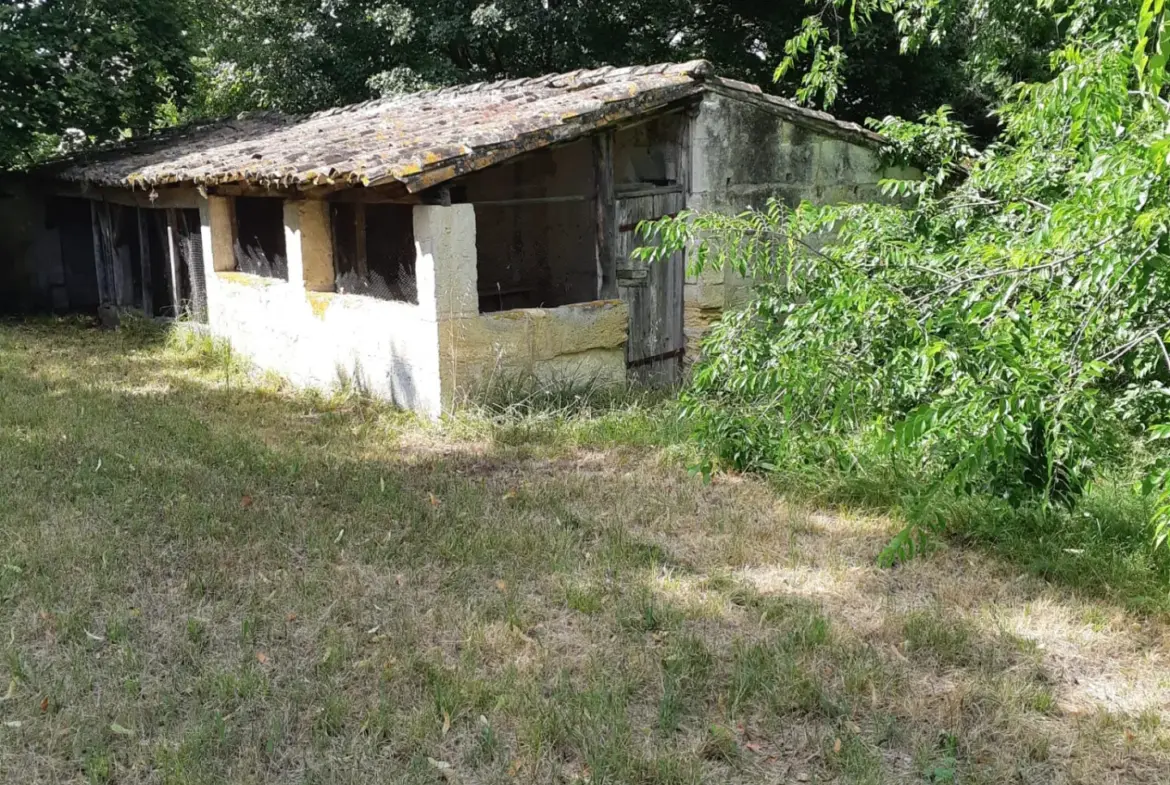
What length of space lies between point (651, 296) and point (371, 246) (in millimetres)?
2631

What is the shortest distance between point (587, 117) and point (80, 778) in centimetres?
597

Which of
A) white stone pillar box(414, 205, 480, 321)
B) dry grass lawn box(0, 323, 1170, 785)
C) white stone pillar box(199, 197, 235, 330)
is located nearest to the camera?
dry grass lawn box(0, 323, 1170, 785)

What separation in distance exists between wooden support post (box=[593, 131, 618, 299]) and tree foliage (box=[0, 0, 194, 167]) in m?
9.39

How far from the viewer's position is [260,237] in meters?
10.6

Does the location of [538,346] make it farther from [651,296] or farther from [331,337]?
[331,337]

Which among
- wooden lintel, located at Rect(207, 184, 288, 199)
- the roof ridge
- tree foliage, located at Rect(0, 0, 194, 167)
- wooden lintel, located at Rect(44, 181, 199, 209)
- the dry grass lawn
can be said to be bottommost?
the dry grass lawn

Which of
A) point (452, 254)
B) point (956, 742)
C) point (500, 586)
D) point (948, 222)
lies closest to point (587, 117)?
point (452, 254)

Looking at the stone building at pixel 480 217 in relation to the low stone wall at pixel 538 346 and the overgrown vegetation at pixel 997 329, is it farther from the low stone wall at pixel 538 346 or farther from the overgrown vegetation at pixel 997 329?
the overgrown vegetation at pixel 997 329

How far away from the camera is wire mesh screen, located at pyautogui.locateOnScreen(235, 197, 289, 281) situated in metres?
10.2

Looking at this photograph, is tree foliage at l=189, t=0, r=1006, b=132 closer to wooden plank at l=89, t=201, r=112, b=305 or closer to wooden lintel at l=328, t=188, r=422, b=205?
wooden plank at l=89, t=201, r=112, b=305

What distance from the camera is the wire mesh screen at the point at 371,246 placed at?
29.1 ft

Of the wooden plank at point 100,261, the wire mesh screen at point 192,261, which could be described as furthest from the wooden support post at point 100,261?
the wire mesh screen at point 192,261

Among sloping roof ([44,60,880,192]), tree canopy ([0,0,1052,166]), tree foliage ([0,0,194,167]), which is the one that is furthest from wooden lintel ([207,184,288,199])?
tree canopy ([0,0,1052,166])

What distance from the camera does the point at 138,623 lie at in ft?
14.4
